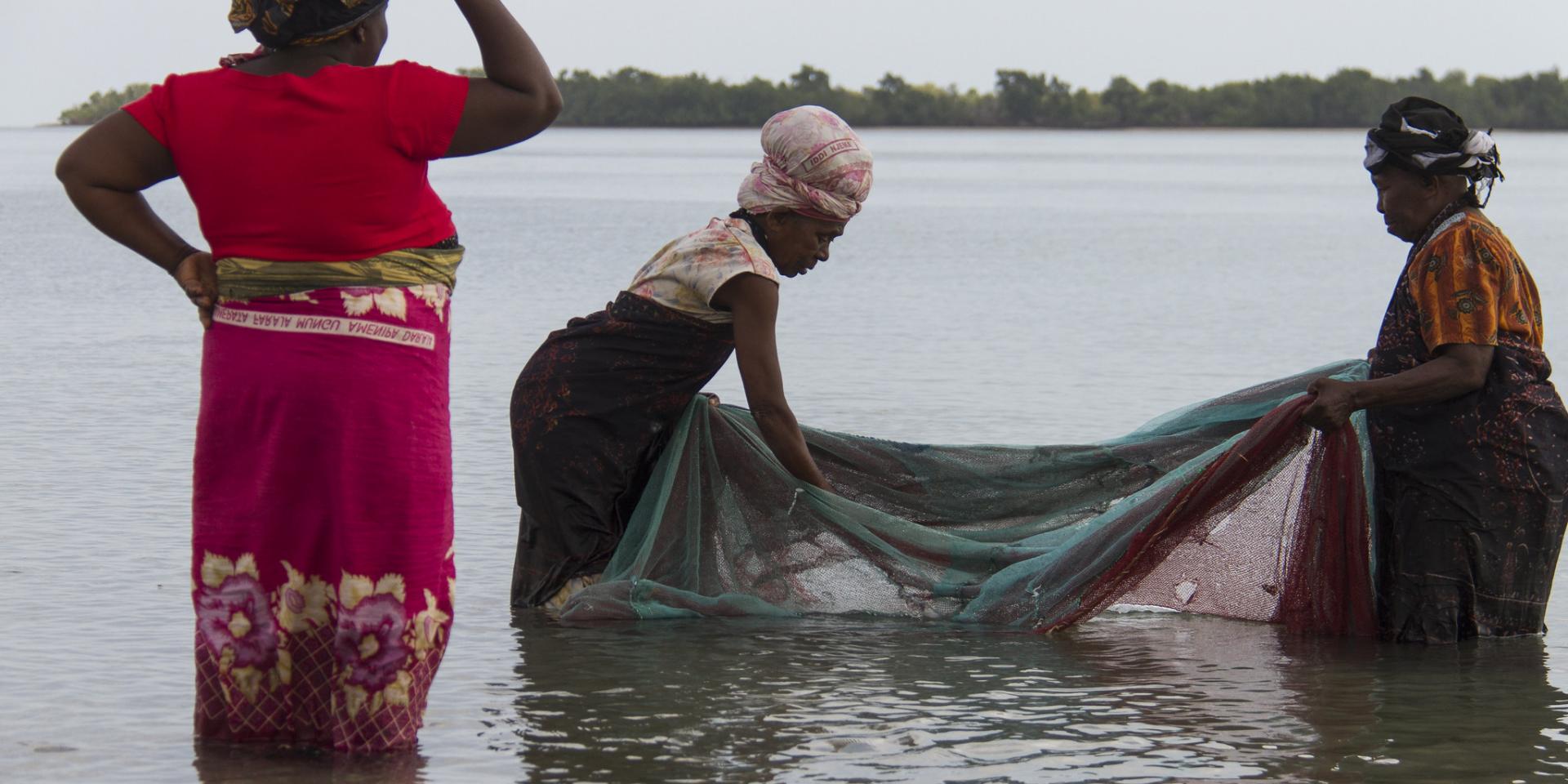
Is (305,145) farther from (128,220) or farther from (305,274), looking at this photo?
(128,220)

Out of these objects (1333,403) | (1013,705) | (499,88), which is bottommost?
(1013,705)

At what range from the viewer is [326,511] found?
11.1 ft

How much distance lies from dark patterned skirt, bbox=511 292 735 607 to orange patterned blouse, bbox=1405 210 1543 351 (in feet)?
5.80

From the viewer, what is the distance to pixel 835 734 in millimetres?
4320

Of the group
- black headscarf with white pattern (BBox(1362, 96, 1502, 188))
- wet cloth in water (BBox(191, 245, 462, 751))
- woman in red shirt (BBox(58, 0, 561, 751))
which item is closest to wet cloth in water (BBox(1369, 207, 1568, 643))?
black headscarf with white pattern (BBox(1362, 96, 1502, 188))

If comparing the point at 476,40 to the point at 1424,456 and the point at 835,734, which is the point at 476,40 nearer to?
the point at 835,734

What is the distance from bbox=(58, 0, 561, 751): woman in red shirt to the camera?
3.28 m

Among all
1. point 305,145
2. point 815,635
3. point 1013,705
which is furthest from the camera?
point 815,635

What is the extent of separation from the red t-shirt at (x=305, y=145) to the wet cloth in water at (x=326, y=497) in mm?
62

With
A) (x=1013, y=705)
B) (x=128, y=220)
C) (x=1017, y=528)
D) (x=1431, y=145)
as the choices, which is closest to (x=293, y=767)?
(x=128, y=220)

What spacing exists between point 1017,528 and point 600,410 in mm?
1229

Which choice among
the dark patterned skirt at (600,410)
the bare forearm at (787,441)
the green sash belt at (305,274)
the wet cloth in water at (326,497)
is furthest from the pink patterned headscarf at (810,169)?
the green sash belt at (305,274)

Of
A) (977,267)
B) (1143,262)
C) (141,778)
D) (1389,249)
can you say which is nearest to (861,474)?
(141,778)

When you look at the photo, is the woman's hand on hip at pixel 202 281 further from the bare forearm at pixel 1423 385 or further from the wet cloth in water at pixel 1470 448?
the wet cloth in water at pixel 1470 448
